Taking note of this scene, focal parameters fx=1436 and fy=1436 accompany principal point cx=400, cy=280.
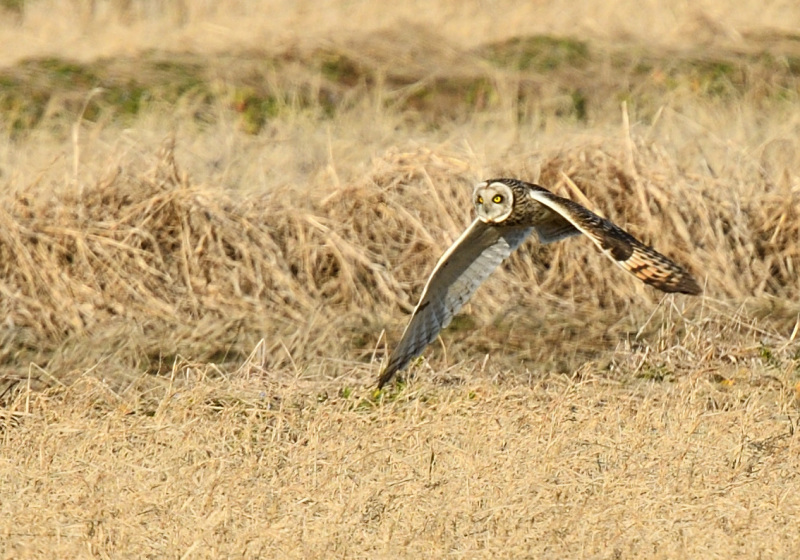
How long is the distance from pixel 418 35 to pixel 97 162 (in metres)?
5.16

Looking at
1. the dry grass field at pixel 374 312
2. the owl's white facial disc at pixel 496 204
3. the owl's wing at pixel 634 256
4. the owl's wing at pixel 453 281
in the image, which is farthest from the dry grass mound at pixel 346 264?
the owl's wing at pixel 634 256

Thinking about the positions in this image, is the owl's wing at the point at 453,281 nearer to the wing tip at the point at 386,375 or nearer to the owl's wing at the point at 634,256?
the wing tip at the point at 386,375

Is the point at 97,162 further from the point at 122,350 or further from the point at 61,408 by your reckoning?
the point at 61,408

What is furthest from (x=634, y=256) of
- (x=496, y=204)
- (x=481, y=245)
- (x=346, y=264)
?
(x=346, y=264)

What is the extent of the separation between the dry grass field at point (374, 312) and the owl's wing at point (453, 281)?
0.29m

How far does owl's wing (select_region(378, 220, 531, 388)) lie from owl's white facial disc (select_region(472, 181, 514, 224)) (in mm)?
46

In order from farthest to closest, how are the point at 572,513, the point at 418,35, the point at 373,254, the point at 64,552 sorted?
the point at 418,35 < the point at 373,254 < the point at 572,513 < the point at 64,552

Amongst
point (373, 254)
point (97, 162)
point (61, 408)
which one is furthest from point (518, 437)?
point (97, 162)

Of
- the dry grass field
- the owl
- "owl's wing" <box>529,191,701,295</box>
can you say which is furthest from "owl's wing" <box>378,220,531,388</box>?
"owl's wing" <box>529,191,701,295</box>

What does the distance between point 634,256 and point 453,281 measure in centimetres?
108

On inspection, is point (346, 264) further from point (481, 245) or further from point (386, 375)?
point (386, 375)

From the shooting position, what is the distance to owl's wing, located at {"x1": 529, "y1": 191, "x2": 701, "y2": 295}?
4387 mm

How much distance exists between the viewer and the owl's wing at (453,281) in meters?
5.28

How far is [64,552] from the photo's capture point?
164 inches
